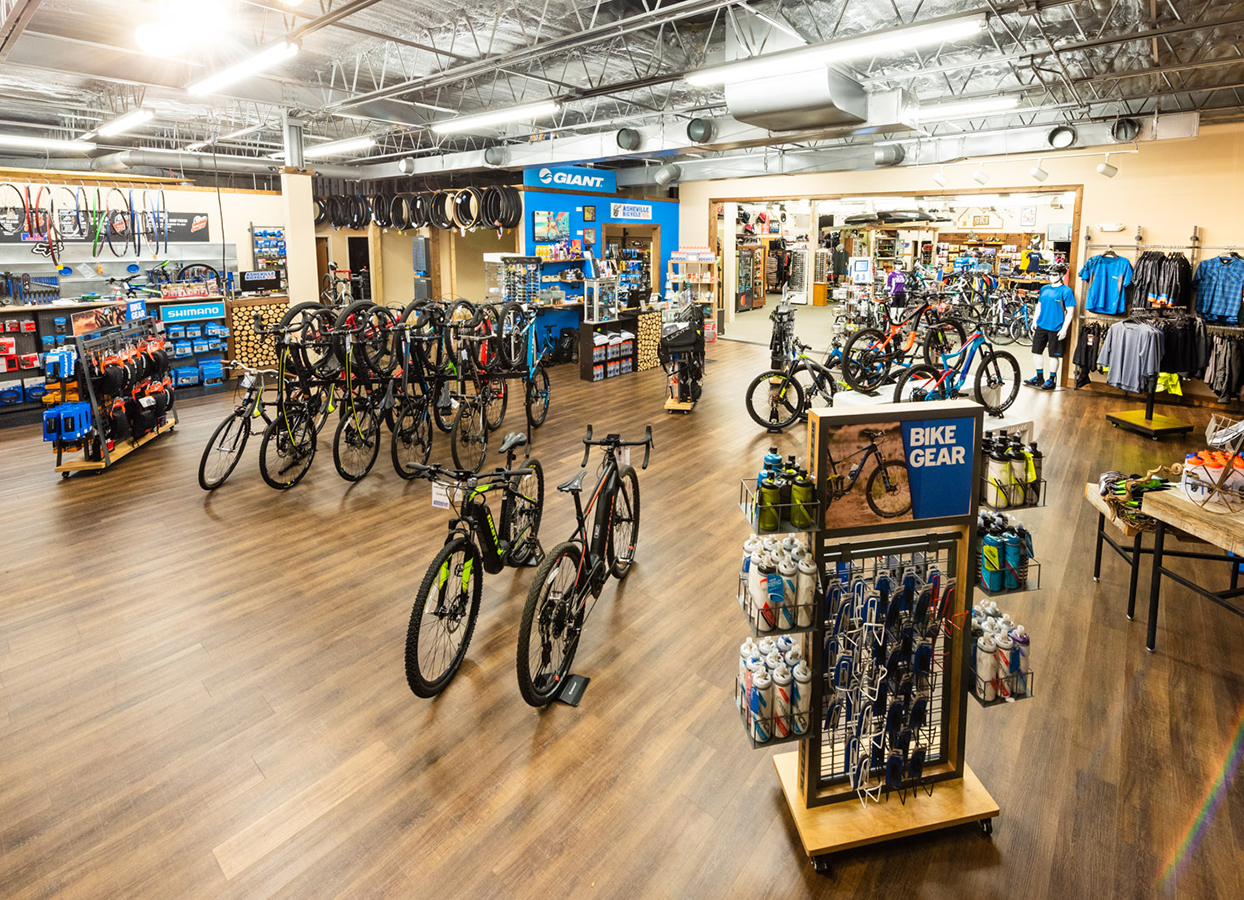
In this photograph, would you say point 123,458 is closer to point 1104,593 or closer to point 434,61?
point 434,61

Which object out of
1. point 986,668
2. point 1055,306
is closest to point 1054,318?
point 1055,306

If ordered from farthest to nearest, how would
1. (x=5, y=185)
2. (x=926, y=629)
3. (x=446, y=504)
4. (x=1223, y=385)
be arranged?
(x=5, y=185), (x=1223, y=385), (x=446, y=504), (x=926, y=629)

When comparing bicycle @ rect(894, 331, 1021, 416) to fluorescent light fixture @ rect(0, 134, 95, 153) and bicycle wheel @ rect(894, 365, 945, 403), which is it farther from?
fluorescent light fixture @ rect(0, 134, 95, 153)

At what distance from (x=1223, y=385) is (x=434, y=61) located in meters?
9.73

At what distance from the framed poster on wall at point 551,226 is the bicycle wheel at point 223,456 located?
7286 millimetres

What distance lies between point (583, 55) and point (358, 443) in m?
5.00

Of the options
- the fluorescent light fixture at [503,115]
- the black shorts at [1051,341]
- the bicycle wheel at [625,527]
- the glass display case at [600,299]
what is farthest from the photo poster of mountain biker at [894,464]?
the black shorts at [1051,341]

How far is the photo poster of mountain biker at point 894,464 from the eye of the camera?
2.11 meters

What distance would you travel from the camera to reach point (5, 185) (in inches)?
351

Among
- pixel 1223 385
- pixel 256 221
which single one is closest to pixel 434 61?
pixel 256 221

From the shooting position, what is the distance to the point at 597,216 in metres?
13.3

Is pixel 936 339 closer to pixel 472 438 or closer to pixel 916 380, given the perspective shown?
pixel 916 380

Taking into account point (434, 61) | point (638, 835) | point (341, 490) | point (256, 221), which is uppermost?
point (434, 61)

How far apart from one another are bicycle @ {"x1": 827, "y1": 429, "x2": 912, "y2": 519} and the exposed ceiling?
4796mm
